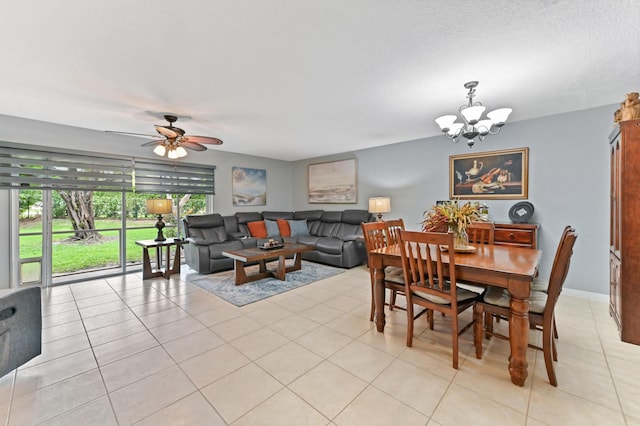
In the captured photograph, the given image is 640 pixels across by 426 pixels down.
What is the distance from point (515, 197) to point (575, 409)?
3014 mm

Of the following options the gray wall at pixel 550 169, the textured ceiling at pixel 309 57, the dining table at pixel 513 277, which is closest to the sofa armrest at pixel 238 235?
the gray wall at pixel 550 169

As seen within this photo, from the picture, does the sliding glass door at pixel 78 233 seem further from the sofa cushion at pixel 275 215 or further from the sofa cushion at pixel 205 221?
the sofa cushion at pixel 275 215

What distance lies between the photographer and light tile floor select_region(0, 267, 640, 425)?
154 cm

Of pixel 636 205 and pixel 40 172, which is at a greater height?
pixel 40 172

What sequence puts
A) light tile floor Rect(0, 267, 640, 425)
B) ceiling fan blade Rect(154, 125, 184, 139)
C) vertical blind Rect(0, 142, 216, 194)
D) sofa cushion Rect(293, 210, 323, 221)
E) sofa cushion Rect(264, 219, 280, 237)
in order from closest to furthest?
light tile floor Rect(0, 267, 640, 425)
ceiling fan blade Rect(154, 125, 184, 139)
vertical blind Rect(0, 142, 216, 194)
sofa cushion Rect(264, 219, 280, 237)
sofa cushion Rect(293, 210, 323, 221)

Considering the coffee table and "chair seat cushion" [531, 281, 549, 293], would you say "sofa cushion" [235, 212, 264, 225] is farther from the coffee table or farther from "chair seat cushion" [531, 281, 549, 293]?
"chair seat cushion" [531, 281, 549, 293]

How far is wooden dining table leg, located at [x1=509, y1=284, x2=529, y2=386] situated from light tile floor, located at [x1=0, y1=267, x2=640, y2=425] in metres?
0.10

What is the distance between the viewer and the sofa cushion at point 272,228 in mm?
5945

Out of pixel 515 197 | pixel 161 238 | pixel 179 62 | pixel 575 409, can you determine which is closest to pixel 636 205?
pixel 515 197

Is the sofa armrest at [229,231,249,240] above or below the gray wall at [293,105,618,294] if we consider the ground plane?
below

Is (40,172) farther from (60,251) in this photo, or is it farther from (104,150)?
(60,251)

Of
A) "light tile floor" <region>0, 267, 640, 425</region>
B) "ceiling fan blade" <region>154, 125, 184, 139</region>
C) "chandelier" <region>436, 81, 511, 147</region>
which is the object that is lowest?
Answer: "light tile floor" <region>0, 267, 640, 425</region>

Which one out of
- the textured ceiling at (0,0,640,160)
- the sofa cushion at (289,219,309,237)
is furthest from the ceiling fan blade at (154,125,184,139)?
the sofa cushion at (289,219,309,237)

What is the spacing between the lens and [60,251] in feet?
13.4
